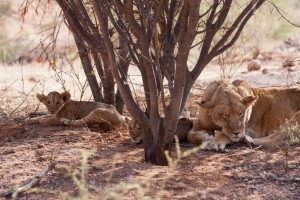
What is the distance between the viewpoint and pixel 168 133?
5.97 m

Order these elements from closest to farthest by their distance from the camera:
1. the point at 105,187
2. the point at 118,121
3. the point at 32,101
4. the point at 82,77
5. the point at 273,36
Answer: the point at 105,187 → the point at 118,121 → the point at 32,101 → the point at 82,77 → the point at 273,36

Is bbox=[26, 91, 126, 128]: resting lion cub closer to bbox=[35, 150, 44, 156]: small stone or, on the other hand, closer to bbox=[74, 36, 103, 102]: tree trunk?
bbox=[74, 36, 103, 102]: tree trunk

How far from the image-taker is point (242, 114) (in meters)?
7.00

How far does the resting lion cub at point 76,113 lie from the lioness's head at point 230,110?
4.84 feet

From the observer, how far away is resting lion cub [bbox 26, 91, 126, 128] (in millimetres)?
8117

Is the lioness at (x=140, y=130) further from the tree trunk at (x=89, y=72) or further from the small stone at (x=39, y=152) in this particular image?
the tree trunk at (x=89, y=72)

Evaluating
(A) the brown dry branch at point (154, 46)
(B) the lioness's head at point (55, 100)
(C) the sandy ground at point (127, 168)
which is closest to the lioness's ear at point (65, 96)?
(B) the lioness's head at point (55, 100)

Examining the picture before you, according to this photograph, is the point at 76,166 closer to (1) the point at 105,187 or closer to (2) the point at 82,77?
(1) the point at 105,187

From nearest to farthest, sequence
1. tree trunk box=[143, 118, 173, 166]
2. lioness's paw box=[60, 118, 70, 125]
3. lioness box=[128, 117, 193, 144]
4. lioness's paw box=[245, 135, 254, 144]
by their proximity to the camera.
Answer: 1. tree trunk box=[143, 118, 173, 166]
2. lioness's paw box=[245, 135, 254, 144]
3. lioness box=[128, 117, 193, 144]
4. lioness's paw box=[60, 118, 70, 125]

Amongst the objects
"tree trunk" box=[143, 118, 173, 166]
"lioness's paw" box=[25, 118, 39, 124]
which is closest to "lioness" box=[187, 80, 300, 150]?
"tree trunk" box=[143, 118, 173, 166]

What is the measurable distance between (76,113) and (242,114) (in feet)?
8.49

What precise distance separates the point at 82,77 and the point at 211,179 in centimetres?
878

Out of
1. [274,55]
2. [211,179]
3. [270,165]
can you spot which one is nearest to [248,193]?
[211,179]

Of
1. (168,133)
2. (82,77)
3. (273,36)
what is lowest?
(168,133)
